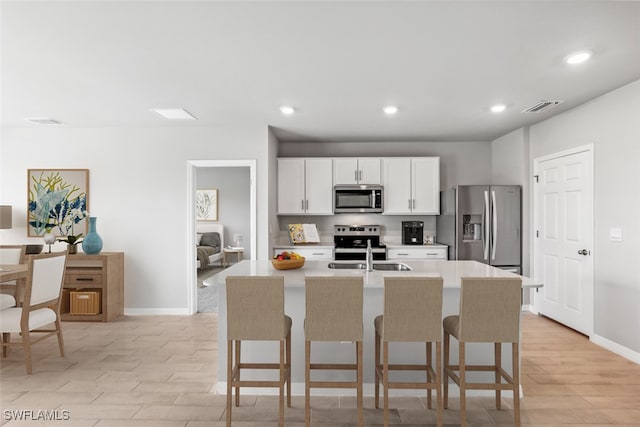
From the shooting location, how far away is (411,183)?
228 inches

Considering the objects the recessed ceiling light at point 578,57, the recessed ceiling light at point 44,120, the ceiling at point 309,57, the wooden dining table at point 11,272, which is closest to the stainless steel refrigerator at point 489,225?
the ceiling at point 309,57

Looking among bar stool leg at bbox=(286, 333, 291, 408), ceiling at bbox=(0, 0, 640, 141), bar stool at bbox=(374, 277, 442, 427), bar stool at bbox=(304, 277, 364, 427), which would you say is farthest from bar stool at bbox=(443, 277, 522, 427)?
ceiling at bbox=(0, 0, 640, 141)

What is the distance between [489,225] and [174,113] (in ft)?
13.6

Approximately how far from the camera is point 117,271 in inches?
196

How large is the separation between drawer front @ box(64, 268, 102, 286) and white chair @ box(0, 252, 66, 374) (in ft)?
3.90

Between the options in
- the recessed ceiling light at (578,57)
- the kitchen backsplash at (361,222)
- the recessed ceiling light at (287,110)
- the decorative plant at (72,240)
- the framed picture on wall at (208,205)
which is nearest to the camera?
the recessed ceiling light at (578,57)

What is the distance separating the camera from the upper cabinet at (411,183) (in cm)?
579

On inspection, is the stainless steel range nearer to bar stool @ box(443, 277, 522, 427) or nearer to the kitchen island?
the kitchen island

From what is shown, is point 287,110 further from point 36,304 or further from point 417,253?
point 36,304

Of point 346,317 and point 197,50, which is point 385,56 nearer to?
point 197,50

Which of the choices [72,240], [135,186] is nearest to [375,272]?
[135,186]

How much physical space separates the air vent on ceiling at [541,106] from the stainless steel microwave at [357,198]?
2127 mm

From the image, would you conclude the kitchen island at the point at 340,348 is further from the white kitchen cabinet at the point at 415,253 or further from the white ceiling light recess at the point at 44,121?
the white ceiling light recess at the point at 44,121

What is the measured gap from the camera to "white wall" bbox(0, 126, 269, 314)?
513cm
